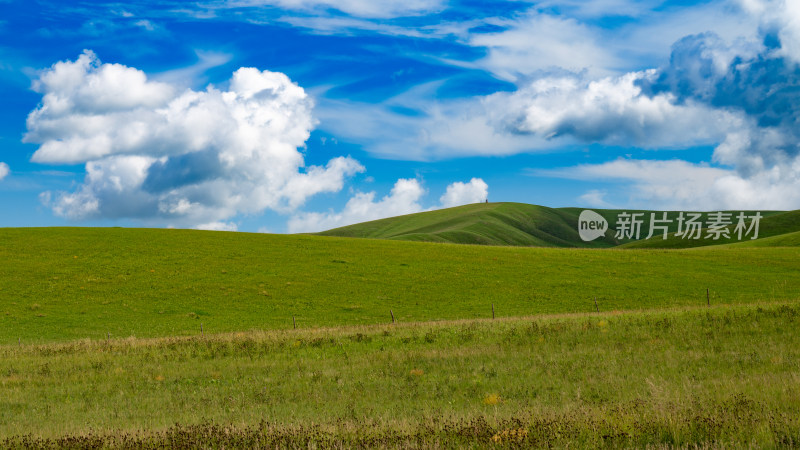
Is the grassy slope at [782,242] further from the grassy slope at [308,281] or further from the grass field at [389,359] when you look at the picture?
the grass field at [389,359]

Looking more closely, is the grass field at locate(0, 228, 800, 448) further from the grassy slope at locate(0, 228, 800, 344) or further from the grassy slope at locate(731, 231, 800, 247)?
the grassy slope at locate(731, 231, 800, 247)

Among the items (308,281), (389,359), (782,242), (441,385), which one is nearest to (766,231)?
(782,242)

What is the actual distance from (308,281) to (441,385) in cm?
4126

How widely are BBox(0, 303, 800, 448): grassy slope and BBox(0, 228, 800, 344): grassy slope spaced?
16.2 metres

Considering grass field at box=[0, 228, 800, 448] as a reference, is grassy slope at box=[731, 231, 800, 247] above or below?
above

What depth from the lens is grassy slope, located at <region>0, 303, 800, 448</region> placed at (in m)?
8.50

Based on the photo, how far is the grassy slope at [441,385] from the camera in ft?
27.9

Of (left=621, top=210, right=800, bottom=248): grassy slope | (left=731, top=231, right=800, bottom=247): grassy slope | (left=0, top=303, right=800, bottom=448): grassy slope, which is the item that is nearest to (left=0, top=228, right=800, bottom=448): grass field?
(left=0, top=303, right=800, bottom=448): grassy slope

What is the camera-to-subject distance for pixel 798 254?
70625mm

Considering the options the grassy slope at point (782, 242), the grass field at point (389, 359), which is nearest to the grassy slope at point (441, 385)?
the grass field at point (389, 359)

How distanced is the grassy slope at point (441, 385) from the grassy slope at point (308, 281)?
1623 cm

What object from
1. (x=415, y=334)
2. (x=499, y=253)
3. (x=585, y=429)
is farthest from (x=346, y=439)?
(x=499, y=253)

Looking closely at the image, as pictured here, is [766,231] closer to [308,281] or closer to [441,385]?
[308,281]

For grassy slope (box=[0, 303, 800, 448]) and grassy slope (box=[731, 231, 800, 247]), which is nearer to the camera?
grassy slope (box=[0, 303, 800, 448])
